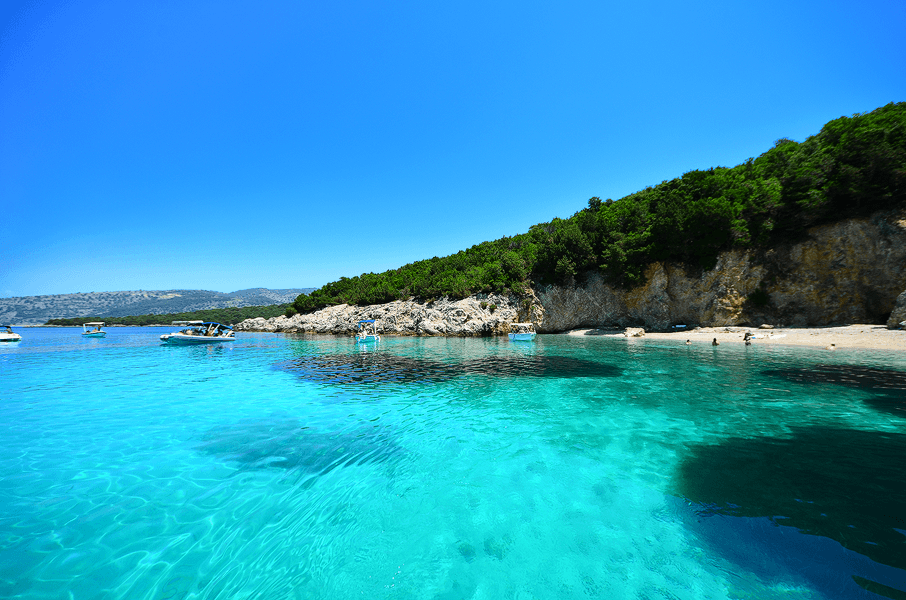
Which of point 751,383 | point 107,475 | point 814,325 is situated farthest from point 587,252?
point 107,475

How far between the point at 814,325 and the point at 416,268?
201ft

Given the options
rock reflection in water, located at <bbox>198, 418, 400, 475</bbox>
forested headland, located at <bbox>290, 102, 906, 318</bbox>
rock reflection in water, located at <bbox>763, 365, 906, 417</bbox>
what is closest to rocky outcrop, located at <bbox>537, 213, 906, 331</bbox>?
forested headland, located at <bbox>290, 102, 906, 318</bbox>

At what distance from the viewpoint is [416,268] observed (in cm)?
7112

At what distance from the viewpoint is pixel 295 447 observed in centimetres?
827

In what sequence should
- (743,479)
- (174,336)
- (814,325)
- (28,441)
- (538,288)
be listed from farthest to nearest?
(538,288) < (174,336) < (814,325) < (28,441) < (743,479)

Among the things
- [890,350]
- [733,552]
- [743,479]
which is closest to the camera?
[733,552]

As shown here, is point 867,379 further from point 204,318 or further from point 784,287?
point 204,318

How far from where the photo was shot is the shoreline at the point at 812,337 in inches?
934

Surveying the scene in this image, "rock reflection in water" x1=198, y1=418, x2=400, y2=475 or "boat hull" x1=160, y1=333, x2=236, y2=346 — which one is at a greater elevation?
"boat hull" x1=160, y1=333, x2=236, y2=346

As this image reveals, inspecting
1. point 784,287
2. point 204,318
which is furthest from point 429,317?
point 204,318

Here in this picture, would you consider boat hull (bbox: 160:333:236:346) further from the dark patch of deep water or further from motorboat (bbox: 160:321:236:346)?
the dark patch of deep water

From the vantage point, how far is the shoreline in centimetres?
2372

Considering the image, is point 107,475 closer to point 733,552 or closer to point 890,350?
point 733,552

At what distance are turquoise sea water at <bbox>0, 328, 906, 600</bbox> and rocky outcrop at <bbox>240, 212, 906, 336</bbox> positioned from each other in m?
28.5
